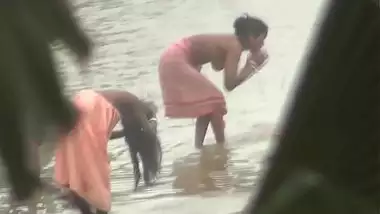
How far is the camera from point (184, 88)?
1601 mm

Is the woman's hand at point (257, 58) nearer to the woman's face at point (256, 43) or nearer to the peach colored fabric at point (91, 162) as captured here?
the woman's face at point (256, 43)

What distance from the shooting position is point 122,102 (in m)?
1.51

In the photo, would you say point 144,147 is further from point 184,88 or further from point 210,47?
point 210,47

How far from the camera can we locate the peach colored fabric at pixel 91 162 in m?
1.16

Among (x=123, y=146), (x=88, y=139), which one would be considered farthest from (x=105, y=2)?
(x=88, y=139)

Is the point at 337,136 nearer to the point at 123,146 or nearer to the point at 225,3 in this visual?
the point at 123,146

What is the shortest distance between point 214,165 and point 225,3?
0.82 metres

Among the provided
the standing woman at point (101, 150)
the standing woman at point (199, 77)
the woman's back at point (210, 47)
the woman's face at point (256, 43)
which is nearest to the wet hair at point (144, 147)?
the standing woman at point (101, 150)

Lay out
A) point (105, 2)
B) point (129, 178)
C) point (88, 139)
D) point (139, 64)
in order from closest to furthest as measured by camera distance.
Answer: point (88, 139)
point (129, 178)
point (139, 64)
point (105, 2)

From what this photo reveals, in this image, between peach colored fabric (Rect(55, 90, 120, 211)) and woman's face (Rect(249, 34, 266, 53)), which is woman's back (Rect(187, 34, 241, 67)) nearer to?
woman's face (Rect(249, 34, 266, 53))

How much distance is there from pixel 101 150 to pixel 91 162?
0.13ft

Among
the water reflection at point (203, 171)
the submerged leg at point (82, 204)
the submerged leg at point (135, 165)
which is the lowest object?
the water reflection at point (203, 171)

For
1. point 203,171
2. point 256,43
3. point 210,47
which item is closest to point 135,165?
point 203,171

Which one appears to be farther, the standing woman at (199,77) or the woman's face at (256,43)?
the woman's face at (256,43)
